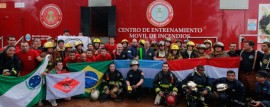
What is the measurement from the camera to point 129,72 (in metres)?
6.76

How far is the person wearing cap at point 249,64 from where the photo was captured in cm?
599

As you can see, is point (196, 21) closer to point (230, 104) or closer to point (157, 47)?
point (157, 47)

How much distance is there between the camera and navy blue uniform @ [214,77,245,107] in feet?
18.8

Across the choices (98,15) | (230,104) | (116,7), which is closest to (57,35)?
(98,15)

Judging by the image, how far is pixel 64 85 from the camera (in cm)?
640

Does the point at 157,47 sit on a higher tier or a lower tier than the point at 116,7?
lower

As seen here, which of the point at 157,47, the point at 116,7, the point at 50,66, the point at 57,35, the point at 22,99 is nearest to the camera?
the point at 22,99

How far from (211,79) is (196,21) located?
2.06 metres

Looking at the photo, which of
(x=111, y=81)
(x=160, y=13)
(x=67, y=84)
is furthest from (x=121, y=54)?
(x=160, y=13)

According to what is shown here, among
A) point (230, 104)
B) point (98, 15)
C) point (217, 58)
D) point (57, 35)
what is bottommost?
point (230, 104)

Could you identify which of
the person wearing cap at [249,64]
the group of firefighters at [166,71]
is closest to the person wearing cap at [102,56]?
the group of firefighters at [166,71]

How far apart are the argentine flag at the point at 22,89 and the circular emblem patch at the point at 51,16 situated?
3018 millimetres

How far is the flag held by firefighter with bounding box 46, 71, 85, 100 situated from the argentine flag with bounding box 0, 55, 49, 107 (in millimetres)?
257

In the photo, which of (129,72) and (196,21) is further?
(196,21)
